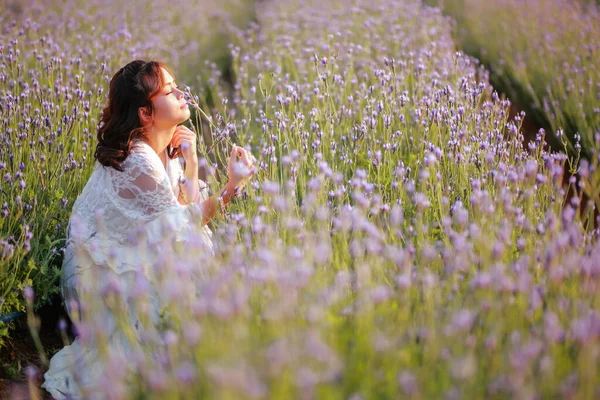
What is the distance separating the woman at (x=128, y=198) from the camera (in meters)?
2.41

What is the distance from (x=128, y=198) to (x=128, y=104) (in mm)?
419

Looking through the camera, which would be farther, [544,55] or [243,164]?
[544,55]

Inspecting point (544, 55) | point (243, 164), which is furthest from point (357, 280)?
point (544, 55)

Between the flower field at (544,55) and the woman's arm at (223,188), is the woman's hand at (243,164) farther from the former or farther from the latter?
the flower field at (544,55)

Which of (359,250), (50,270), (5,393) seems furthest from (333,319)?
(50,270)

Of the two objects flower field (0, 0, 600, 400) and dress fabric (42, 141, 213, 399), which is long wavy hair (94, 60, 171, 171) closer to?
dress fabric (42, 141, 213, 399)

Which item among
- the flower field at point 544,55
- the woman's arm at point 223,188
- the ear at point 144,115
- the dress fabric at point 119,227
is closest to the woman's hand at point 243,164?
the woman's arm at point 223,188

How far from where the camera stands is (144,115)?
273 centimetres

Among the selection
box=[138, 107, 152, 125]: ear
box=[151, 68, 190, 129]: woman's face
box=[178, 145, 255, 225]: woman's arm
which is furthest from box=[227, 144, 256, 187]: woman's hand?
box=[138, 107, 152, 125]: ear

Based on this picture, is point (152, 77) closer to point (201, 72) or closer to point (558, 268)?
point (558, 268)

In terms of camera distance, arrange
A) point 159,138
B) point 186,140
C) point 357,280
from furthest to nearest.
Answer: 1. point 186,140
2. point 159,138
3. point 357,280

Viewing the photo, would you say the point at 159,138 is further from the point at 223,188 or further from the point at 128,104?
the point at 223,188

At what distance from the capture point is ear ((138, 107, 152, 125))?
2.72m

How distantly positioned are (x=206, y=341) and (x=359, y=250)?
523 millimetres
